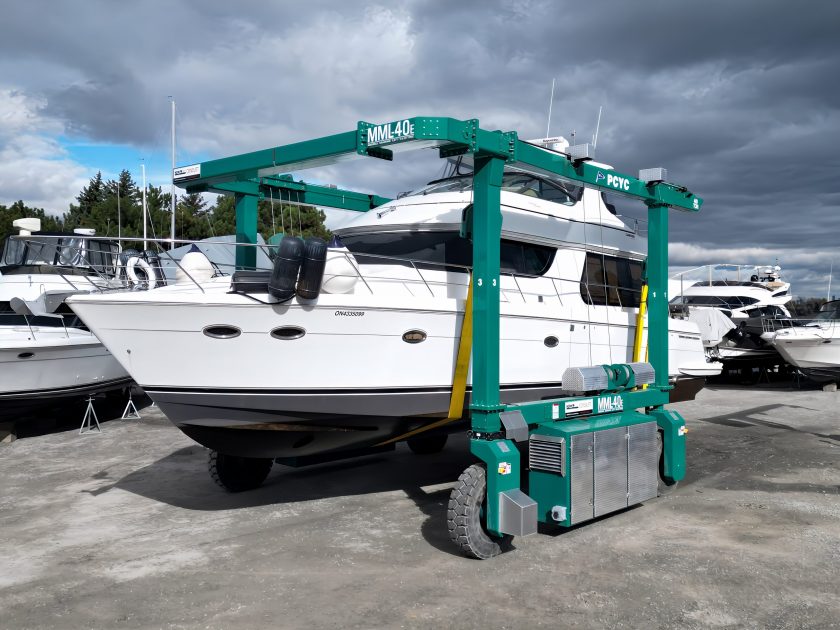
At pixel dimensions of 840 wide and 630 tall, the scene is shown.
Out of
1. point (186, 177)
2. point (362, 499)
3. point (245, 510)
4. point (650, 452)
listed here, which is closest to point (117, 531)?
point (245, 510)

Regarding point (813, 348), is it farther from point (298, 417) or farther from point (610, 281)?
point (298, 417)

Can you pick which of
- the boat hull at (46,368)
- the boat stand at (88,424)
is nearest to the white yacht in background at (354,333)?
the boat hull at (46,368)

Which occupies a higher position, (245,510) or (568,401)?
(568,401)

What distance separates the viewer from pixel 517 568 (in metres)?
4.98

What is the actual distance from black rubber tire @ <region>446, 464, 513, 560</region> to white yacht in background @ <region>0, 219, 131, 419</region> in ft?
20.5

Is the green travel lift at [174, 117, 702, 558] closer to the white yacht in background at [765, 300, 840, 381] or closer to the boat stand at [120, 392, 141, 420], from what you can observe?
the boat stand at [120, 392, 141, 420]

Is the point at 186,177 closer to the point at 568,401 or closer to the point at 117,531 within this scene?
the point at 117,531

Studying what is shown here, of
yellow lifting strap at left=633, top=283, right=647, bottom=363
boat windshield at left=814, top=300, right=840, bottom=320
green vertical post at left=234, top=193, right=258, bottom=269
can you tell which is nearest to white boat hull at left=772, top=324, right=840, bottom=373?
boat windshield at left=814, top=300, right=840, bottom=320

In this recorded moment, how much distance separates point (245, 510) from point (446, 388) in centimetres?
219

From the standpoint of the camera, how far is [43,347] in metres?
10.6

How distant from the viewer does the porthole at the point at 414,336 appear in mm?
5777

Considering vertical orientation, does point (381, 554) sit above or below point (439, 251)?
below

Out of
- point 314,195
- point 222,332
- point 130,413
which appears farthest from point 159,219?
point 222,332

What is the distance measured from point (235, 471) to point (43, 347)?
17.2 ft
